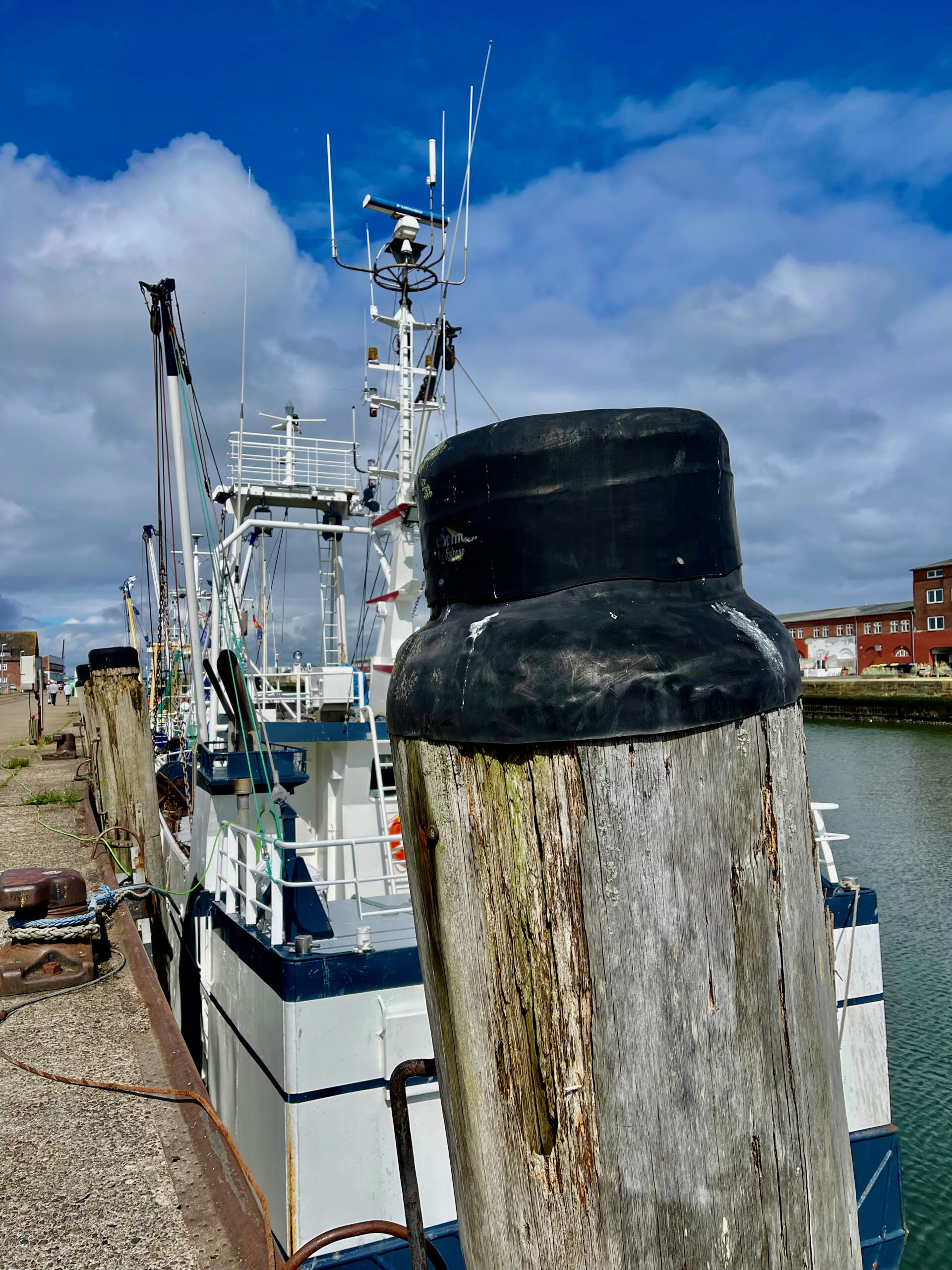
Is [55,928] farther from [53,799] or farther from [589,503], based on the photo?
[53,799]

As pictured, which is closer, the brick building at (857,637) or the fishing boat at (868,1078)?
the fishing boat at (868,1078)

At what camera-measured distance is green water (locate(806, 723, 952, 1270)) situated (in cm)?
781

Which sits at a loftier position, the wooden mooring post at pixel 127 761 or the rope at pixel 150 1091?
the wooden mooring post at pixel 127 761

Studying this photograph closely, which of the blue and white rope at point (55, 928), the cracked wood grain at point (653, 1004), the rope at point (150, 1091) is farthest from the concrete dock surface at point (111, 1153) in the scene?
the cracked wood grain at point (653, 1004)

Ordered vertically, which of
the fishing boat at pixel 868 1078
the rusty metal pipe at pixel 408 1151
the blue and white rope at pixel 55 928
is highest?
the rusty metal pipe at pixel 408 1151

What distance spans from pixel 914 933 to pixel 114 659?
40.7 ft

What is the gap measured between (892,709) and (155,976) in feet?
157

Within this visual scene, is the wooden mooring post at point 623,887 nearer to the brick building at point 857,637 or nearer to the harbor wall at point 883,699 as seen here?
the harbor wall at point 883,699

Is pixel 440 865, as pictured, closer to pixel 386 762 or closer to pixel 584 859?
pixel 584 859

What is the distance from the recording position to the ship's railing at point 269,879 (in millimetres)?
5355

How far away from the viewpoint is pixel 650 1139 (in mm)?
1050

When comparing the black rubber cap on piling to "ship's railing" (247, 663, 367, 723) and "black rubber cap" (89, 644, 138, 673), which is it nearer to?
"ship's railing" (247, 663, 367, 723)

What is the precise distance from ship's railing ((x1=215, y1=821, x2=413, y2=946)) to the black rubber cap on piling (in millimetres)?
4017

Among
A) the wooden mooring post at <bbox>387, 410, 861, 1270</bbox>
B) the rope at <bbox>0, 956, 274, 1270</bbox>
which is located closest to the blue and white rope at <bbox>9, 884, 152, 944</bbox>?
the rope at <bbox>0, 956, 274, 1270</bbox>
